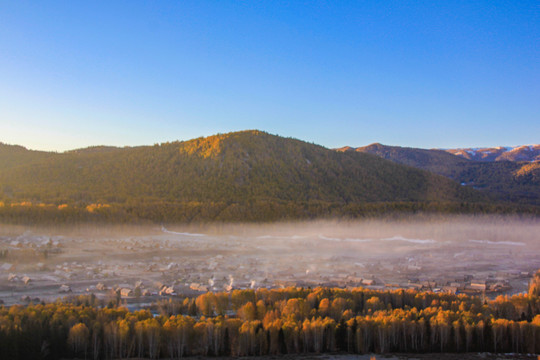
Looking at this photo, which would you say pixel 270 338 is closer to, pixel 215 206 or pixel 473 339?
pixel 473 339

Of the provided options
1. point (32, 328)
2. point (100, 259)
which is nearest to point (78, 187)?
point (100, 259)

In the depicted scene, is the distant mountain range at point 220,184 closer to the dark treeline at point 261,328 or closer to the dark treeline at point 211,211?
the dark treeline at point 211,211

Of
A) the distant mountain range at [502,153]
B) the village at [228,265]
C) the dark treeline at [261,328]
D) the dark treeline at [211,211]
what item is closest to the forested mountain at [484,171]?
the dark treeline at [211,211]

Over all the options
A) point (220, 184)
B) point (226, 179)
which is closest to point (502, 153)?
point (226, 179)

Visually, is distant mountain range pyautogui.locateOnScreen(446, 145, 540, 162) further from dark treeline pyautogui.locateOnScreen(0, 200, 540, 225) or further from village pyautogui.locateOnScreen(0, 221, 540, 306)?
village pyautogui.locateOnScreen(0, 221, 540, 306)

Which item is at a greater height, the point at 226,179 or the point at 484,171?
the point at 484,171

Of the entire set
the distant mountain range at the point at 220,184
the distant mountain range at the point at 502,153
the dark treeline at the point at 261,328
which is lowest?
the dark treeline at the point at 261,328

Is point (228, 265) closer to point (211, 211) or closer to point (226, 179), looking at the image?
point (211, 211)
